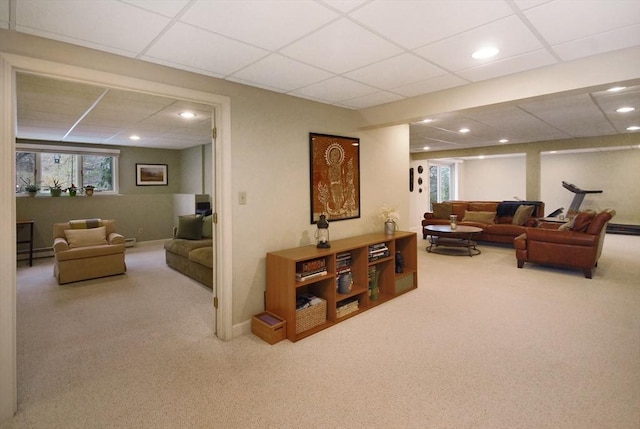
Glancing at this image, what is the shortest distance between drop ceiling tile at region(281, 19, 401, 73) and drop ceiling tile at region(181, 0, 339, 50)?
0.10 metres

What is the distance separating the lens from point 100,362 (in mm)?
2553

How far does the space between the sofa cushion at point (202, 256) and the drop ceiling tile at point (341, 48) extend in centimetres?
282

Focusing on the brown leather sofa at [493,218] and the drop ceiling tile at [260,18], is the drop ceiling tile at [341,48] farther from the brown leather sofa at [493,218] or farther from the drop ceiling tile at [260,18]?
the brown leather sofa at [493,218]

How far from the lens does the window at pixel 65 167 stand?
6441 millimetres

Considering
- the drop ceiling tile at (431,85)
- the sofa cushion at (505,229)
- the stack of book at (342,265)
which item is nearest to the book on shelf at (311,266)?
the stack of book at (342,265)

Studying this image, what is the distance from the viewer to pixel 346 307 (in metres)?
3.34

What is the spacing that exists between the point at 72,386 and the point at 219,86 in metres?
2.50

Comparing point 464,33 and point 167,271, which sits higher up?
point 464,33

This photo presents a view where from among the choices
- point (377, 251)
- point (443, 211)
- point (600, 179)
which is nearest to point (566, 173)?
point (600, 179)

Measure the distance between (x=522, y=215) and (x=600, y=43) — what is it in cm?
557

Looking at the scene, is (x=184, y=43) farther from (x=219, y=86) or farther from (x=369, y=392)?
(x=369, y=392)

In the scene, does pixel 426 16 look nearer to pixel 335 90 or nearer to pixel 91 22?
pixel 335 90

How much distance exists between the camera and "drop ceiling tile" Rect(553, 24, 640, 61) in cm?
209

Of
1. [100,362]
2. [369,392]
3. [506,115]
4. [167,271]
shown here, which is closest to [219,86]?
[100,362]
